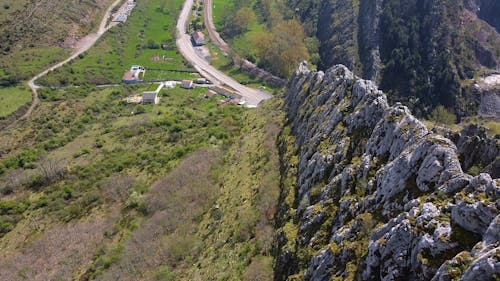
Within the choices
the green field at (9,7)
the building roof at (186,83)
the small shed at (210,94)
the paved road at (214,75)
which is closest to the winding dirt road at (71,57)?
the green field at (9,7)

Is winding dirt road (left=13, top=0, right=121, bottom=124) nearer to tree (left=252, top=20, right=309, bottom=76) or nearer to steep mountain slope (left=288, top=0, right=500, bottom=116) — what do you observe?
tree (left=252, top=20, right=309, bottom=76)

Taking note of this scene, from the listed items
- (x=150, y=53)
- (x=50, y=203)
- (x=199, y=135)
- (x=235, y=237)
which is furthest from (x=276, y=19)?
(x=235, y=237)

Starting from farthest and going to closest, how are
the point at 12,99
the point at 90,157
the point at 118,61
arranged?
the point at 118,61
the point at 12,99
the point at 90,157

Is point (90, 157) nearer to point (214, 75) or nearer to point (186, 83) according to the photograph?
point (186, 83)

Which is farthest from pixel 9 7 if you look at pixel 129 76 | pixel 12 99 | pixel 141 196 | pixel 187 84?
pixel 141 196

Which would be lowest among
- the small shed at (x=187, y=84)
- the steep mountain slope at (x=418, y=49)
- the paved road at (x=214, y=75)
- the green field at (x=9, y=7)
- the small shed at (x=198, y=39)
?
the small shed at (x=187, y=84)

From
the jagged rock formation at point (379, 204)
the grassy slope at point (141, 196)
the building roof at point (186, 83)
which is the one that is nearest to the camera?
the jagged rock formation at point (379, 204)

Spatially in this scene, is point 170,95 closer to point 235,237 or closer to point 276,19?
point 276,19

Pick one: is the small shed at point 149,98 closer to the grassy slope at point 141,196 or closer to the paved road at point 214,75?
the grassy slope at point 141,196
